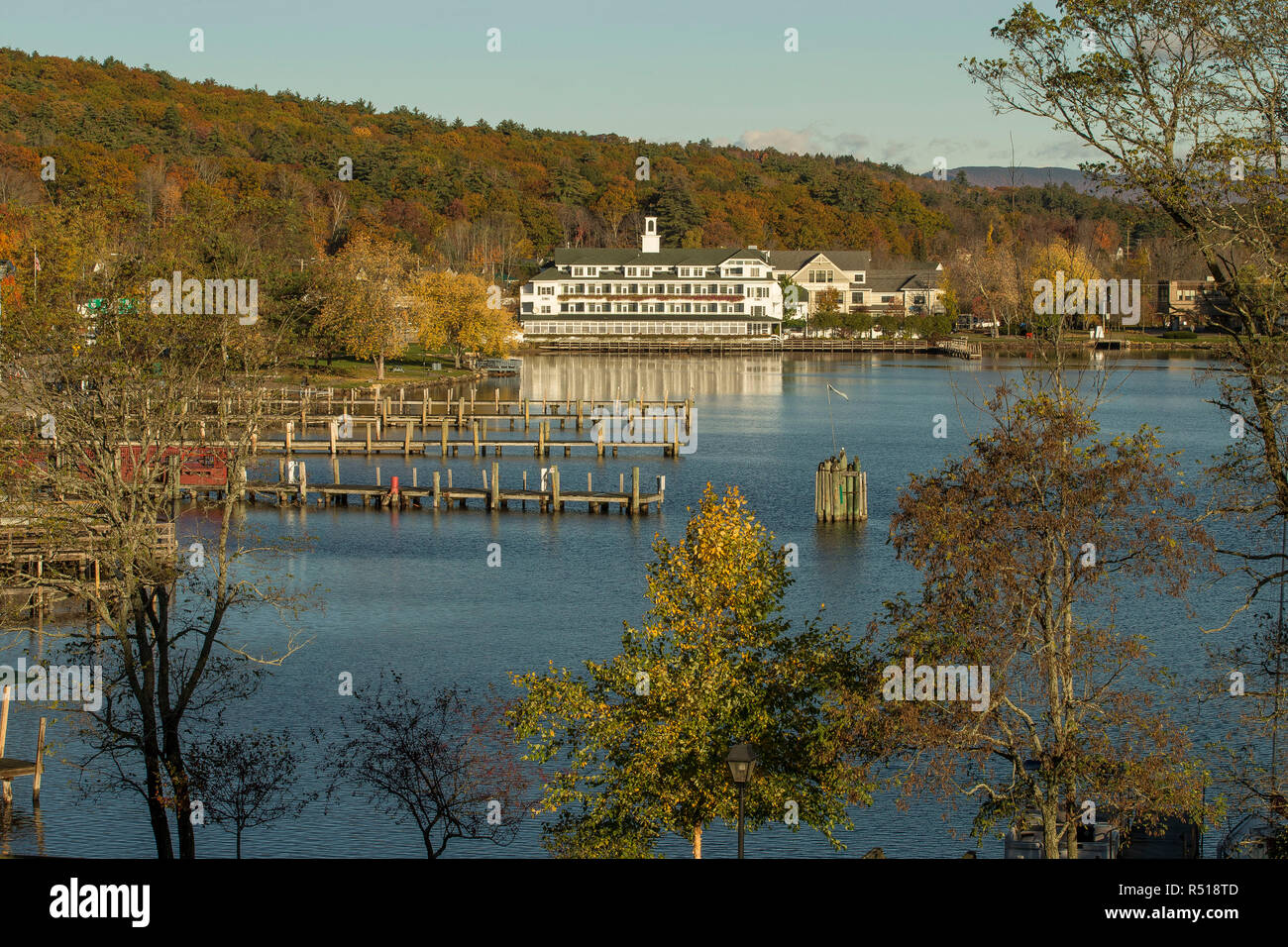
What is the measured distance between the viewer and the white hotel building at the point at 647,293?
12594 centimetres

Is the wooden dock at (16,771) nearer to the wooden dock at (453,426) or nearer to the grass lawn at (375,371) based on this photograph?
the wooden dock at (453,426)

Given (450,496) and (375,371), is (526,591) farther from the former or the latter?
(375,371)

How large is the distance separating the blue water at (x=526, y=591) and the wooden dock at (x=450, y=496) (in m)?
0.72

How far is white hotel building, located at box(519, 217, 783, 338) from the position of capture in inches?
4958

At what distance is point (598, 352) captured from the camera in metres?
122

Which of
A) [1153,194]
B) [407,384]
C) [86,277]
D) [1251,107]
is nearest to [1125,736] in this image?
[1153,194]

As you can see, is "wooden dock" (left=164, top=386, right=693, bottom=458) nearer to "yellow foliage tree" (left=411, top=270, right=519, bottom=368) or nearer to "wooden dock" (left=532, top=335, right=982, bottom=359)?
"yellow foliage tree" (left=411, top=270, right=519, bottom=368)

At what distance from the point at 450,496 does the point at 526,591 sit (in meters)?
12.7

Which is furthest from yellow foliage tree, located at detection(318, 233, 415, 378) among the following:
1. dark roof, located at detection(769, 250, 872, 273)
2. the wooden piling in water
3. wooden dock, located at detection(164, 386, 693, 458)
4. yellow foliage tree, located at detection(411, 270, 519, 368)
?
dark roof, located at detection(769, 250, 872, 273)

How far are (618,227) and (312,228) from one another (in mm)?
61366

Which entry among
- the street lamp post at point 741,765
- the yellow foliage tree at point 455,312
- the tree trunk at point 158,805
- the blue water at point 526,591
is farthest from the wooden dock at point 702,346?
the street lamp post at point 741,765

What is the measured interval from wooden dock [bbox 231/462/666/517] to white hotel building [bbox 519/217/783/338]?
78.7 metres

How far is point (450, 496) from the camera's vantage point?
46562 mm
